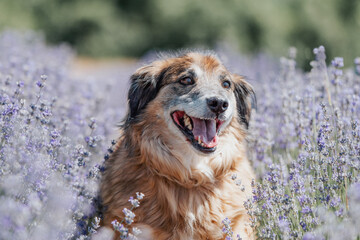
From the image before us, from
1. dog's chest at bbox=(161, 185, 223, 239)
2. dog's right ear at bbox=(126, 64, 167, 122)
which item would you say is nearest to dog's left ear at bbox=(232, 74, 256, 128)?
dog's right ear at bbox=(126, 64, 167, 122)

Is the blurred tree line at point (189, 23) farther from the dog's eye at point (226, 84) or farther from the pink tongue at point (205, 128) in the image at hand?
the pink tongue at point (205, 128)

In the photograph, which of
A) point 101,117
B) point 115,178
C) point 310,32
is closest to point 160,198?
point 115,178

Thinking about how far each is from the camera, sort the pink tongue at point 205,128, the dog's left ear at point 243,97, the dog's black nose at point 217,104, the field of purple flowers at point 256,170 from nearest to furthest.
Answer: the field of purple flowers at point 256,170 < the dog's black nose at point 217,104 < the pink tongue at point 205,128 < the dog's left ear at point 243,97

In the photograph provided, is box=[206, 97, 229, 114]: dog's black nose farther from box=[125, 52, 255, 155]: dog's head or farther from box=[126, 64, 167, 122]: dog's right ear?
box=[126, 64, 167, 122]: dog's right ear

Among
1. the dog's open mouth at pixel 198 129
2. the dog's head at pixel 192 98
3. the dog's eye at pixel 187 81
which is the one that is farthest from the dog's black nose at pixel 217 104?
the dog's eye at pixel 187 81

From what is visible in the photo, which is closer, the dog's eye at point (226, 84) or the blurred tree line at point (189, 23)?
the dog's eye at point (226, 84)

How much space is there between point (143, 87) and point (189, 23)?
1111 cm

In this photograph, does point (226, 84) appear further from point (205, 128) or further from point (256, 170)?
point (256, 170)

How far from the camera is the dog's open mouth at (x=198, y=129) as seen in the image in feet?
11.5

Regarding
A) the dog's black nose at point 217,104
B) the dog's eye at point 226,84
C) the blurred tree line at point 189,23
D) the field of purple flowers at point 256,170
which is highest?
the blurred tree line at point 189,23

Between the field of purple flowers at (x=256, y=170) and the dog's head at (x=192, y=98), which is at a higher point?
the dog's head at (x=192, y=98)

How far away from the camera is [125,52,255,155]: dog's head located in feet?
11.5

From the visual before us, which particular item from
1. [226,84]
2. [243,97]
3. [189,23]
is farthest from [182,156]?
[189,23]

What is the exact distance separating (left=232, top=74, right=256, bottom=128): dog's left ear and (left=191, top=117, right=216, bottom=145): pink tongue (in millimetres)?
506
